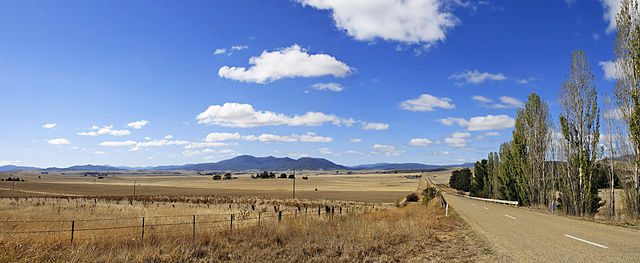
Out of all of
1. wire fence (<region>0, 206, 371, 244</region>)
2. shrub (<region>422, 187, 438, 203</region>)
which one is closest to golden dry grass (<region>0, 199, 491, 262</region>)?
wire fence (<region>0, 206, 371, 244</region>)

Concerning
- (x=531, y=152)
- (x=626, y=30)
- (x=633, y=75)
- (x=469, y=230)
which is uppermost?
(x=626, y=30)

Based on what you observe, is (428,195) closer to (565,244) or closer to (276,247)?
(565,244)

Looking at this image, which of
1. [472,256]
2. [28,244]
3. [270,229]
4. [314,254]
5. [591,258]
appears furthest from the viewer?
[270,229]

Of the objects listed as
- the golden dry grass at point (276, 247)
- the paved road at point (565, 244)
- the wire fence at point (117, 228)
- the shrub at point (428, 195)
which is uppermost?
the paved road at point (565, 244)

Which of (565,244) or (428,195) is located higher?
(565,244)

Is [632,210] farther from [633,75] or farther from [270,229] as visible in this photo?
[270,229]

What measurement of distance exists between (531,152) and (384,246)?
1291 inches

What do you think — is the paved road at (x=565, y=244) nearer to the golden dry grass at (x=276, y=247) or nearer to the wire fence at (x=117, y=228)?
the golden dry grass at (x=276, y=247)

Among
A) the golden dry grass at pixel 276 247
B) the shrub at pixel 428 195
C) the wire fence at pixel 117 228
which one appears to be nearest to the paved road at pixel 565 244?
the golden dry grass at pixel 276 247

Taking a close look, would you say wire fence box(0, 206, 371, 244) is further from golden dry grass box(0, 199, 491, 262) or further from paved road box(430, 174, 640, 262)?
paved road box(430, 174, 640, 262)

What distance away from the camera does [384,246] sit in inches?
532

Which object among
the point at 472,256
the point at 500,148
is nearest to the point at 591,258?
the point at 472,256

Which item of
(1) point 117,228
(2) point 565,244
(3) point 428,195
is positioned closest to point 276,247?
(2) point 565,244

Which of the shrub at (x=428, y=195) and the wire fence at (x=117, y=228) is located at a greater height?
the wire fence at (x=117, y=228)
